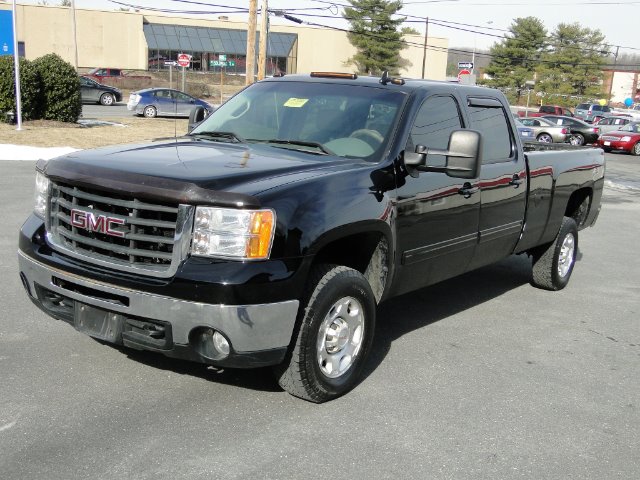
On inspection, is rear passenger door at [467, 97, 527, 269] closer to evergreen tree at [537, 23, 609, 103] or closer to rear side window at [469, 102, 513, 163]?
rear side window at [469, 102, 513, 163]

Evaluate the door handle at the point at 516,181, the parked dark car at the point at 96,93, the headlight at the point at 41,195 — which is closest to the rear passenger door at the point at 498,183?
the door handle at the point at 516,181

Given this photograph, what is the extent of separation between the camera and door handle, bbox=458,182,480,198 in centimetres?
543

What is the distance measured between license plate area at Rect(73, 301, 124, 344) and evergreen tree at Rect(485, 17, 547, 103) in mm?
83454

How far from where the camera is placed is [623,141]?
32094 mm

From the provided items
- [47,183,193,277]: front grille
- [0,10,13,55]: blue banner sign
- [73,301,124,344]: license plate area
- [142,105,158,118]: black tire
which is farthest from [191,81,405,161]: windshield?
[142,105,158,118]: black tire

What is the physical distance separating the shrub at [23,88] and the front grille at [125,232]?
61.6 feet

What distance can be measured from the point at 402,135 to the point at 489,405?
1834 mm

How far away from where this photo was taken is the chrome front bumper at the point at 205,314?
12.3ft

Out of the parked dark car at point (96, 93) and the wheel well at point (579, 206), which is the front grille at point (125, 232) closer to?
the wheel well at point (579, 206)

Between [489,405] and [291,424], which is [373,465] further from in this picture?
[489,405]

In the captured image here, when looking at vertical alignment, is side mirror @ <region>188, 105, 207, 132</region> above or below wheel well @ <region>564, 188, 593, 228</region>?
above

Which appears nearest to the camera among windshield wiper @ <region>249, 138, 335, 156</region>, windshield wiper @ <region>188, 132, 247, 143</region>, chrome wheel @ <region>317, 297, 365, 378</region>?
chrome wheel @ <region>317, 297, 365, 378</region>

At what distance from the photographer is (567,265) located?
25.3 feet

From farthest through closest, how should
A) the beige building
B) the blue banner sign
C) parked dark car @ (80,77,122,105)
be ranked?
the beige building < parked dark car @ (80,77,122,105) < the blue banner sign
